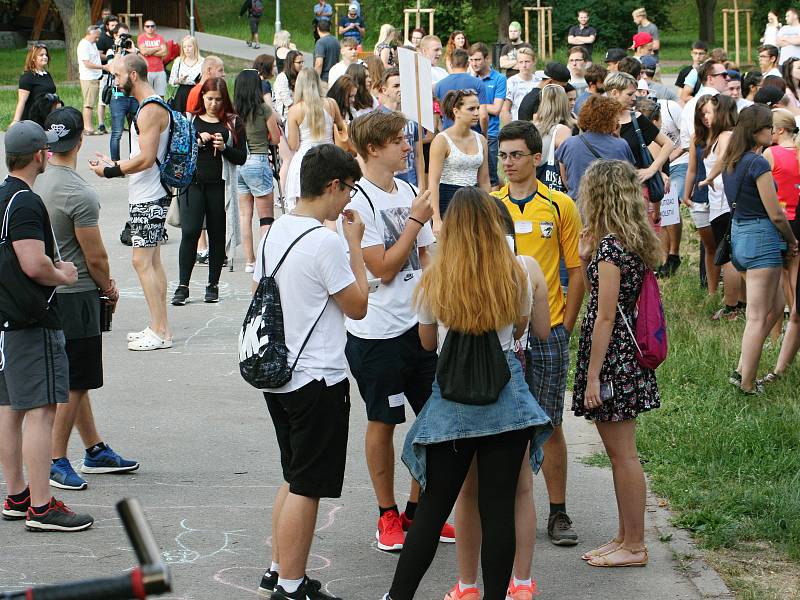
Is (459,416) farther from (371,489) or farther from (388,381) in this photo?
(371,489)

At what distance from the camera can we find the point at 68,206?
5.85 m

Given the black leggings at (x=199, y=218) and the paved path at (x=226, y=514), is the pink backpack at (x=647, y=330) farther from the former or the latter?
the black leggings at (x=199, y=218)

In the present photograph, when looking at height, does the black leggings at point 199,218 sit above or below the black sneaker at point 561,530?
above

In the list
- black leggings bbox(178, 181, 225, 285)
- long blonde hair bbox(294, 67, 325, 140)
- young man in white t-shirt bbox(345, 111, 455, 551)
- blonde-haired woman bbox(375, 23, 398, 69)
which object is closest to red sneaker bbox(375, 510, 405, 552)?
young man in white t-shirt bbox(345, 111, 455, 551)

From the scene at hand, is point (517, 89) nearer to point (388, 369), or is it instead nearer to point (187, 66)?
point (187, 66)

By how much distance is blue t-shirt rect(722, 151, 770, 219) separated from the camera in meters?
7.48

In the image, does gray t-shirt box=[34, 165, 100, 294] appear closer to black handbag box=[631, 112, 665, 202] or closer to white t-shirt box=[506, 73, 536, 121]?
black handbag box=[631, 112, 665, 202]

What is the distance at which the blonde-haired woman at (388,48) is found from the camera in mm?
17297

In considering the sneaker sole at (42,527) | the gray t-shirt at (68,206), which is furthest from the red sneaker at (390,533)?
the gray t-shirt at (68,206)

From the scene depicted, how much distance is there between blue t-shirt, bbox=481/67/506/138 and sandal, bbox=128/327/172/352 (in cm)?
654

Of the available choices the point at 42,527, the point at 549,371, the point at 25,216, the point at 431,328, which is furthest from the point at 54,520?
the point at 549,371

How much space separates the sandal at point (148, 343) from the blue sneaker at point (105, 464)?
2745mm

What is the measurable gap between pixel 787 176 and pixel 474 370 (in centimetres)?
450

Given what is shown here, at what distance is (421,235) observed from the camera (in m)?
5.36
